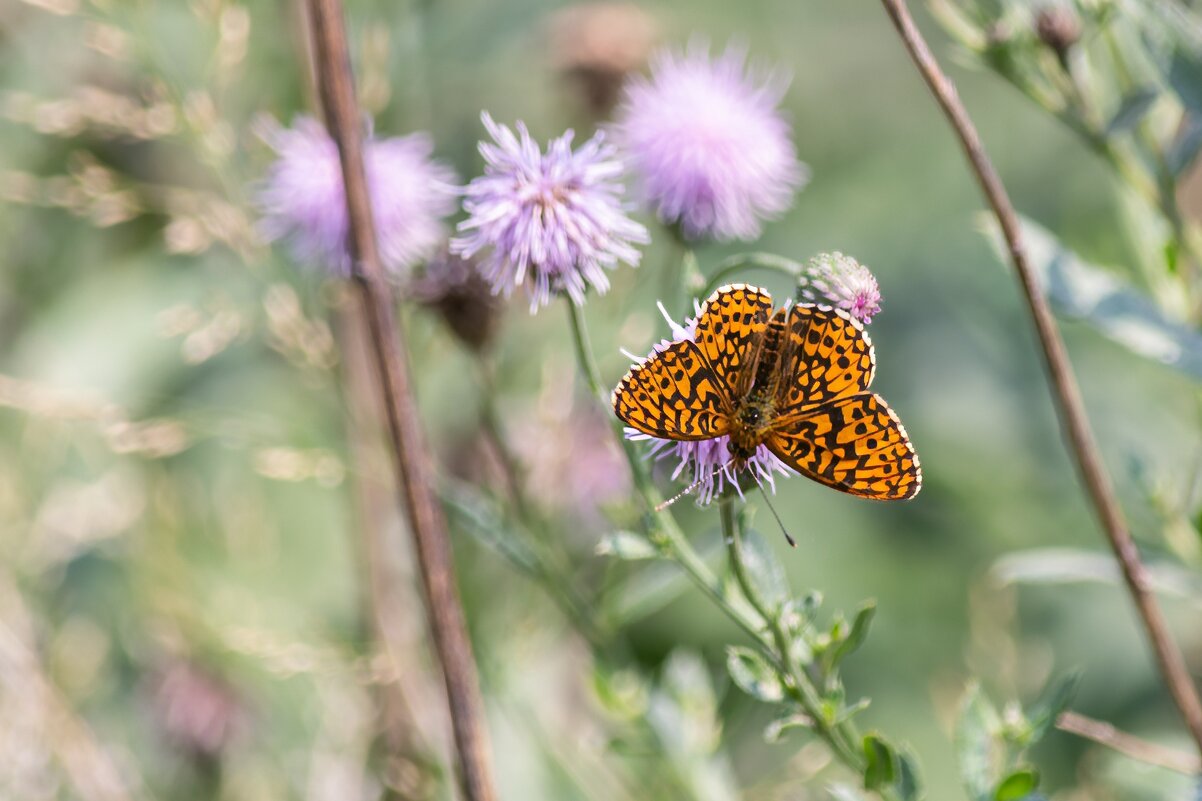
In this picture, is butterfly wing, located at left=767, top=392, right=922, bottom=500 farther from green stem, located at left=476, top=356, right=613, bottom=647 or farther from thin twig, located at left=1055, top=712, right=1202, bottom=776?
green stem, located at left=476, top=356, right=613, bottom=647

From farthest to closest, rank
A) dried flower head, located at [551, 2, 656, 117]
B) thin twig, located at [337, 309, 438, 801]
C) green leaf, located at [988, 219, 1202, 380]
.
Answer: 1. dried flower head, located at [551, 2, 656, 117]
2. thin twig, located at [337, 309, 438, 801]
3. green leaf, located at [988, 219, 1202, 380]

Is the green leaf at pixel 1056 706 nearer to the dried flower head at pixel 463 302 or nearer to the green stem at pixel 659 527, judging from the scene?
the green stem at pixel 659 527

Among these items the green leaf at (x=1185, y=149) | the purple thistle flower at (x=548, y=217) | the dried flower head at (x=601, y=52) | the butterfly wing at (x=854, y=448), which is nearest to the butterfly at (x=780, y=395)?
the butterfly wing at (x=854, y=448)

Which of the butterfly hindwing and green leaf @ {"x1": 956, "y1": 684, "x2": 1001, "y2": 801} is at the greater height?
the butterfly hindwing

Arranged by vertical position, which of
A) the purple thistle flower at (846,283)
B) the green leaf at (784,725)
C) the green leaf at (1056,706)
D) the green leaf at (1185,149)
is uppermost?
the green leaf at (1185,149)

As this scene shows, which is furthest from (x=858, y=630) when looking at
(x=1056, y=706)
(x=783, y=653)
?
(x=1056, y=706)

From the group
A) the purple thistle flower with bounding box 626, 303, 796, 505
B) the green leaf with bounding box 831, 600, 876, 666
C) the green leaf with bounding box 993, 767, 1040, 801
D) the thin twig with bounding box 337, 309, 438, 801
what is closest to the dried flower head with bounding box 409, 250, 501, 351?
the thin twig with bounding box 337, 309, 438, 801
